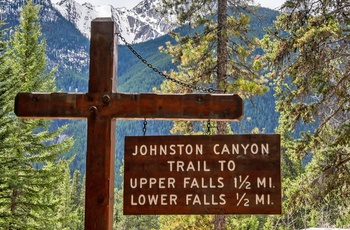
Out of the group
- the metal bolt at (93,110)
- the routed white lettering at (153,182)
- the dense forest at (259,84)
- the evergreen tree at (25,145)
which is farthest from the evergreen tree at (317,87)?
the evergreen tree at (25,145)

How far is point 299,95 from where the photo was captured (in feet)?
30.5

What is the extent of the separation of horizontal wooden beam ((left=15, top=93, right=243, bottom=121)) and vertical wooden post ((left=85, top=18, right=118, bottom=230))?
0.12 ft

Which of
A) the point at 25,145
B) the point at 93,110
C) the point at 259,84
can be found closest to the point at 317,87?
the point at 259,84

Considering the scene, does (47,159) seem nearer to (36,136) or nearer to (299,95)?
(36,136)

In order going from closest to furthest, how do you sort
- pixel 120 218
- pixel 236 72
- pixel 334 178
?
pixel 334 178, pixel 236 72, pixel 120 218

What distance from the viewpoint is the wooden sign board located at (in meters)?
3.97

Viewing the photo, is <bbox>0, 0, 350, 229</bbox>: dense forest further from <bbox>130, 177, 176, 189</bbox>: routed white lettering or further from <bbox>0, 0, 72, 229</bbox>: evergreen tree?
<bbox>130, 177, 176, 189</bbox>: routed white lettering

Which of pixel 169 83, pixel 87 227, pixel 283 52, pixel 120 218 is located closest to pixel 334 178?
pixel 283 52

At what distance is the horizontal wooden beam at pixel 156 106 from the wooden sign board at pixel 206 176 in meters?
0.24

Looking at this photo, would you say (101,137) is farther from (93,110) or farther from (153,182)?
(153,182)

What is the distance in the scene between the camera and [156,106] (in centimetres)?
425

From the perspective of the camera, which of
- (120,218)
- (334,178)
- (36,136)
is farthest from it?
(120,218)

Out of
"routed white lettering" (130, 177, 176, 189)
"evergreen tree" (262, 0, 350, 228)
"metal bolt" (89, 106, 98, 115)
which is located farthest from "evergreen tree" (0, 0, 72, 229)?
"routed white lettering" (130, 177, 176, 189)

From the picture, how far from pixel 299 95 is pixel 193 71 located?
513 cm
